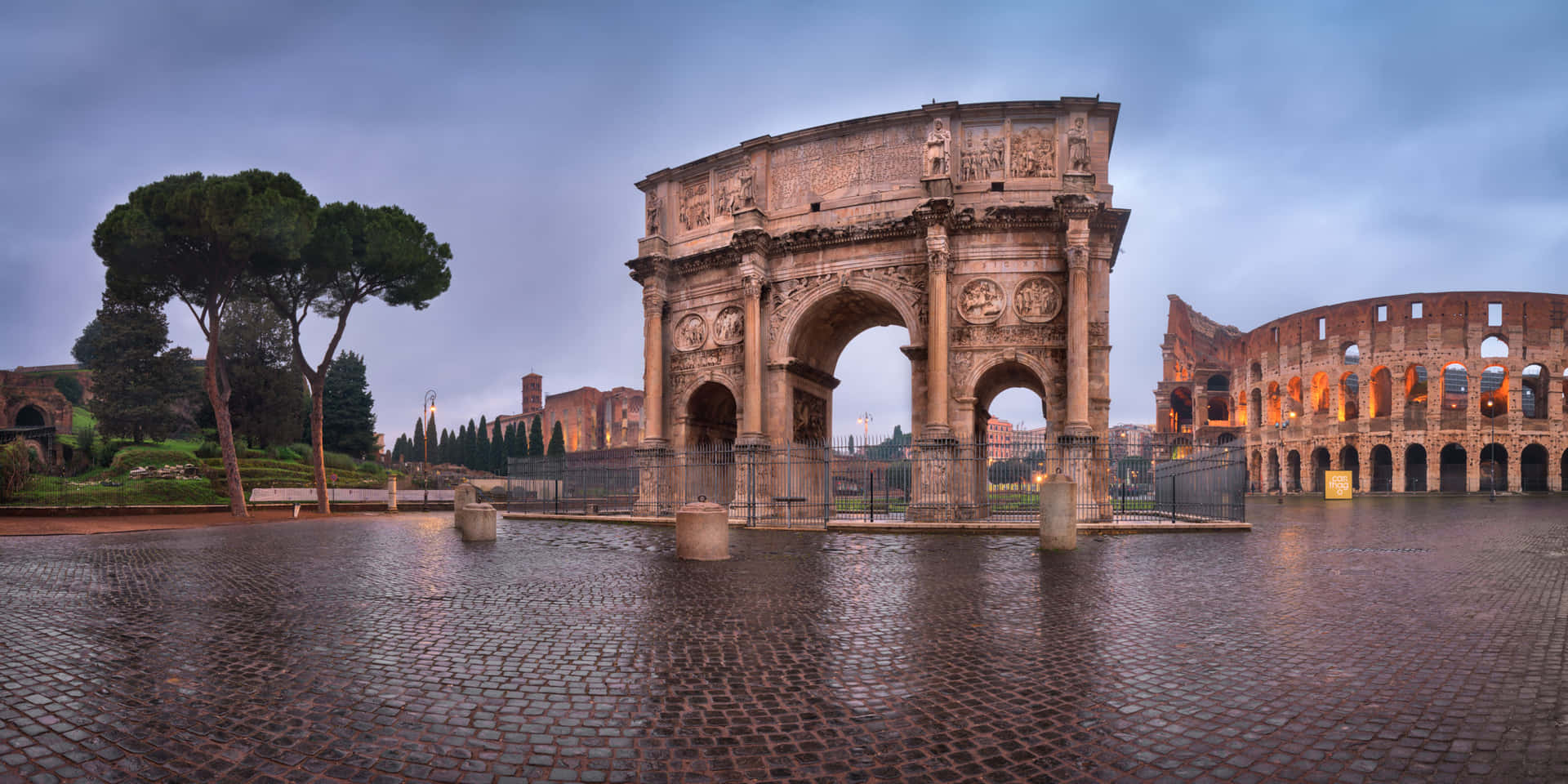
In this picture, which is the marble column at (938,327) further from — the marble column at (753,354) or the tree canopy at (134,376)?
the tree canopy at (134,376)

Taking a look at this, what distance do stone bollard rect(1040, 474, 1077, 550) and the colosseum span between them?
3249 centimetres

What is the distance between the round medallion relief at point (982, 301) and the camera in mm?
20125

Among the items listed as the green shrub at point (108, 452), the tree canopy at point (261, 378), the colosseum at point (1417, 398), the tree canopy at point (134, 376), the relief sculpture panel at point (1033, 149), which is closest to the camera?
the relief sculpture panel at point (1033, 149)

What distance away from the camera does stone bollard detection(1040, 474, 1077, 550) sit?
457 inches

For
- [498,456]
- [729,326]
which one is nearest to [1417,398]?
[729,326]

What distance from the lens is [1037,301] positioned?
19.9m

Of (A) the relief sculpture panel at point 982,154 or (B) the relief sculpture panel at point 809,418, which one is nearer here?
(A) the relief sculpture panel at point 982,154

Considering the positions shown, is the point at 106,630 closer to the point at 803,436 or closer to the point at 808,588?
the point at 808,588

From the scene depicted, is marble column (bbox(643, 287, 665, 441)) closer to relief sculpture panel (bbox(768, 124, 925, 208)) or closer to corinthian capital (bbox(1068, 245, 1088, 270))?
relief sculpture panel (bbox(768, 124, 925, 208))

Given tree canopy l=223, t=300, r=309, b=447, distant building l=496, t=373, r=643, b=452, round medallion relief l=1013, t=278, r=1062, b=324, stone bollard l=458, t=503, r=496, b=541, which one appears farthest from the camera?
distant building l=496, t=373, r=643, b=452

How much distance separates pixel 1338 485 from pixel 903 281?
31.2m

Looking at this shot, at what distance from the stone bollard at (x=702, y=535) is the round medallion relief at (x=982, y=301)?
12041 millimetres

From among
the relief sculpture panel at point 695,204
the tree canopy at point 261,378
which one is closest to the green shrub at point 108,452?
the tree canopy at point 261,378

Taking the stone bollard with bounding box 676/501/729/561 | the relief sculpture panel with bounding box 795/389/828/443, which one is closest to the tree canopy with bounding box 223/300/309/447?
the relief sculpture panel with bounding box 795/389/828/443
